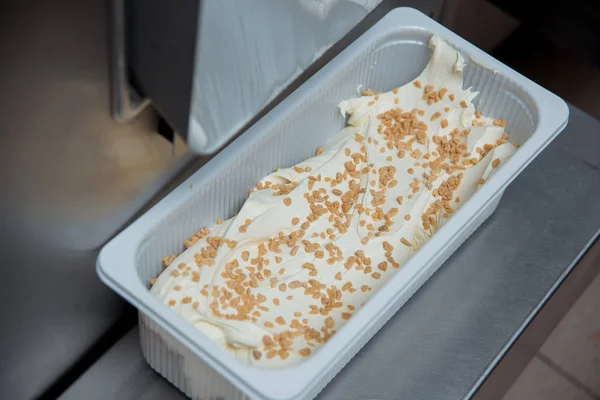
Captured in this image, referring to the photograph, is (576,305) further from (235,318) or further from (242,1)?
(242,1)

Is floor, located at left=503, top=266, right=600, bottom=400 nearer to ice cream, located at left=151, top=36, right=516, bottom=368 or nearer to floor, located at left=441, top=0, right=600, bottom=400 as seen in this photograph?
floor, located at left=441, top=0, right=600, bottom=400

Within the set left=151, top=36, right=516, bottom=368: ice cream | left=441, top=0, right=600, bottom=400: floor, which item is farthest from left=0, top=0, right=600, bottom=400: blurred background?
left=441, top=0, right=600, bottom=400: floor

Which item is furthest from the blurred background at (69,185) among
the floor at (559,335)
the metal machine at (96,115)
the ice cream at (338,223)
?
the floor at (559,335)

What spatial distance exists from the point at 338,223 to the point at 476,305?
0.26 m

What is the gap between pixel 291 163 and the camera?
4.50 ft

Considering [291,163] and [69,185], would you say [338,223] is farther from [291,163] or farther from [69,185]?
[69,185]

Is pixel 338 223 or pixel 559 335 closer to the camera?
pixel 338 223

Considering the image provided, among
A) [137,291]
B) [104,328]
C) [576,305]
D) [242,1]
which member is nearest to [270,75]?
[242,1]

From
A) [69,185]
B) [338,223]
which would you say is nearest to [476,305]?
[338,223]

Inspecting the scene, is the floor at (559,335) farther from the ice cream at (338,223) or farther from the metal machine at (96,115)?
the metal machine at (96,115)

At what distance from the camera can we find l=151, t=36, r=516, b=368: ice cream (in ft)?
3.77

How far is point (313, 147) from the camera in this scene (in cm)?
141

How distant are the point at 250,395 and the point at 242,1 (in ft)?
1.47

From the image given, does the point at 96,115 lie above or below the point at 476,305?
above
